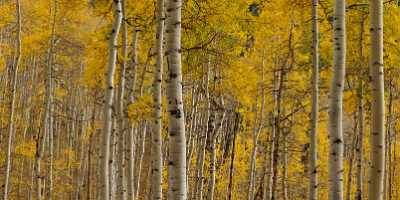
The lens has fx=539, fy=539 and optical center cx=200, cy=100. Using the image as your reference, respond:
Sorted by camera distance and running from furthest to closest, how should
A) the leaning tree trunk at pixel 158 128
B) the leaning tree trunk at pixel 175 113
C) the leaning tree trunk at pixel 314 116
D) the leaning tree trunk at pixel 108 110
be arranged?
the leaning tree trunk at pixel 314 116
the leaning tree trunk at pixel 108 110
the leaning tree trunk at pixel 158 128
the leaning tree trunk at pixel 175 113

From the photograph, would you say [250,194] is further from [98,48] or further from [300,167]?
[300,167]

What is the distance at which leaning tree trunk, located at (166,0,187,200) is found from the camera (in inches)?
216

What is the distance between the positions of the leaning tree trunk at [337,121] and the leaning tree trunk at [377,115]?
0.44 m

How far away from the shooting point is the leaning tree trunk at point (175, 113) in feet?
18.0

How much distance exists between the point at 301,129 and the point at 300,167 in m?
1.97

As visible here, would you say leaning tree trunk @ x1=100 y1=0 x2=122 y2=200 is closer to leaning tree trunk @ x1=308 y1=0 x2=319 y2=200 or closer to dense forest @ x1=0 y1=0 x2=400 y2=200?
dense forest @ x1=0 y1=0 x2=400 y2=200

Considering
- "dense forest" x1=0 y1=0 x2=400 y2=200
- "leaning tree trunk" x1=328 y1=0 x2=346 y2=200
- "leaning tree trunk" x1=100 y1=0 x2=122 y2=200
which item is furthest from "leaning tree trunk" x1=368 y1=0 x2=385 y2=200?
"leaning tree trunk" x1=100 y1=0 x2=122 y2=200

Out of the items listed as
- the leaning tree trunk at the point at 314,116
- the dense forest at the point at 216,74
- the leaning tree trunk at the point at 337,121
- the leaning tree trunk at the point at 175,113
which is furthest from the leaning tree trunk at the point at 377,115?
the leaning tree trunk at the point at 314,116

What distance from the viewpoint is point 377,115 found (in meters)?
6.37

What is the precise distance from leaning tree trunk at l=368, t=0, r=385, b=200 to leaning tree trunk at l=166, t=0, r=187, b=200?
91.8 inches

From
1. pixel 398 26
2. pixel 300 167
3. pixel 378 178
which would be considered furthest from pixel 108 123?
pixel 300 167

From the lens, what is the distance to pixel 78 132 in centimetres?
3416

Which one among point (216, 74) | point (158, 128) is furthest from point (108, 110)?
point (216, 74)

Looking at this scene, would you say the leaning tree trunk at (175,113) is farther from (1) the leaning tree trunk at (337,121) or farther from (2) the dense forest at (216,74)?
(1) the leaning tree trunk at (337,121)
